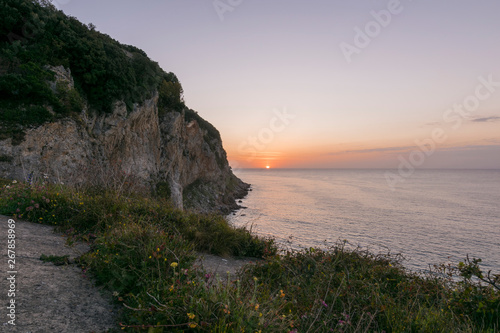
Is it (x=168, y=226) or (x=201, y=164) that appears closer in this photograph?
(x=168, y=226)

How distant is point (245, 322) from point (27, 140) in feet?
59.4

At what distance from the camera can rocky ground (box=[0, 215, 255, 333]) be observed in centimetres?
267

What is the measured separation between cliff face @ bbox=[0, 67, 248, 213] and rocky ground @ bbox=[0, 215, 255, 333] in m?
4.50

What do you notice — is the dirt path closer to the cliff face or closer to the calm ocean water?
the cliff face

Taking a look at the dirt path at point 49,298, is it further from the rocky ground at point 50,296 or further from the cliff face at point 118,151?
the cliff face at point 118,151

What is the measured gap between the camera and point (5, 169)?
43.6 feet

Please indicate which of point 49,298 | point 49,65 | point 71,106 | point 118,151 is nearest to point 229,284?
point 49,298

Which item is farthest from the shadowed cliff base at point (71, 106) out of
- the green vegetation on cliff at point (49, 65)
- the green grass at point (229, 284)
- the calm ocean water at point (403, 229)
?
the calm ocean water at point (403, 229)

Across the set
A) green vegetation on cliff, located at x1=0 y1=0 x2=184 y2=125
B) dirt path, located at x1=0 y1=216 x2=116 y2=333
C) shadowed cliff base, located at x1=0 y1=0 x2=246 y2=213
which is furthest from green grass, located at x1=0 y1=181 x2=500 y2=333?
green vegetation on cliff, located at x1=0 y1=0 x2=184 y2=125

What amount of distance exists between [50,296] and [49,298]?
56mm

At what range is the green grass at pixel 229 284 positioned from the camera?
2.59 meters

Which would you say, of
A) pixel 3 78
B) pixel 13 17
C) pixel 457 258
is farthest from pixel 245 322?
pixel 457 258

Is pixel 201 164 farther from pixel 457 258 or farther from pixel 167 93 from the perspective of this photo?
pixel 457 258

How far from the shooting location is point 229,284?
3.01 meters
